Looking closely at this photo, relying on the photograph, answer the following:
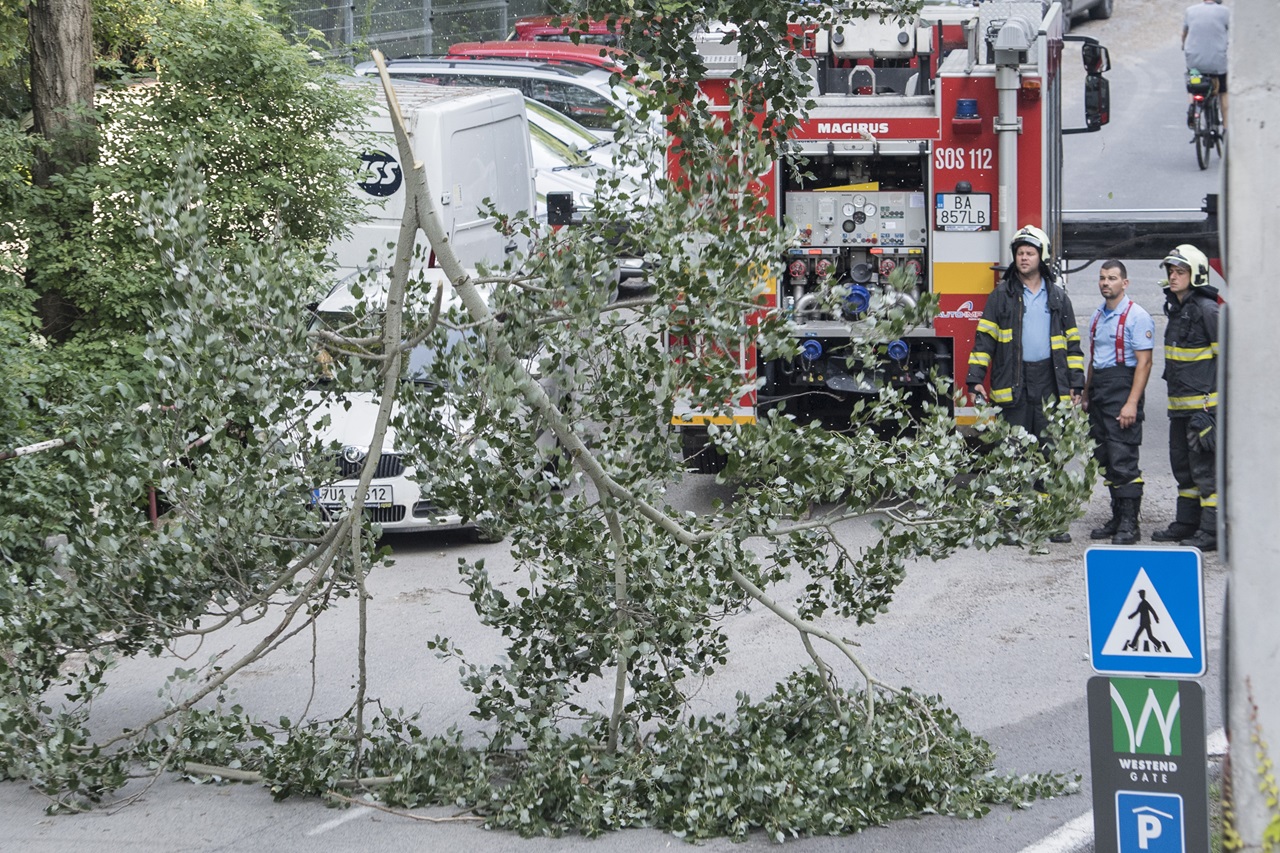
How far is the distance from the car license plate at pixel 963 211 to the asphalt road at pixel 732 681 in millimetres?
2242

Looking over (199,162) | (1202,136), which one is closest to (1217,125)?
(1202,136)

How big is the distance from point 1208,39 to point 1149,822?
52.9 ft

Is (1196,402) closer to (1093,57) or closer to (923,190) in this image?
(923,190)

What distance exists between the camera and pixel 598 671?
6832mm

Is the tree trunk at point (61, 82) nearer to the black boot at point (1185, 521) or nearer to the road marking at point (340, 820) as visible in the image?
the road marking at point (340, 820)

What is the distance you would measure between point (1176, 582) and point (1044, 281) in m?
6.20

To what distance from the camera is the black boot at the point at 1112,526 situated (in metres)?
10.7

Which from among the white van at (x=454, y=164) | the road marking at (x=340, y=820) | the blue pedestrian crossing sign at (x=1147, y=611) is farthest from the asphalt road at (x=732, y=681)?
the white van at (x=454, y=164)

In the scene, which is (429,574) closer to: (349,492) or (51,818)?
(349,492)

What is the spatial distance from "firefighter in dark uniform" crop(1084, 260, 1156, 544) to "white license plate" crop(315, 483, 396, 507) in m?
4.80

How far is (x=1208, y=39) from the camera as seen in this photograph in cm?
1898

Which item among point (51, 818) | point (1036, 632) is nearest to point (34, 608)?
point (51, 818)

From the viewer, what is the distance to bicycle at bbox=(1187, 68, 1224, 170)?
19.6 metres

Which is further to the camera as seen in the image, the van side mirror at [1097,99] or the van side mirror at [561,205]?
the van side mirror at [1097,99]
